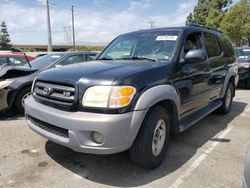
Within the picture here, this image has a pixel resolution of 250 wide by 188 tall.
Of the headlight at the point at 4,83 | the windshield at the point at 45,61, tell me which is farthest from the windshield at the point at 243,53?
the headlight at the point at 4,83

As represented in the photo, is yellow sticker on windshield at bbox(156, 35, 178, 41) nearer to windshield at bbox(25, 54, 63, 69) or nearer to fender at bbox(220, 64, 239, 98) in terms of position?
fender at bbox(220, 64, 239, 98)

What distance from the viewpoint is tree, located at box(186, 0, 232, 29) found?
111 ft

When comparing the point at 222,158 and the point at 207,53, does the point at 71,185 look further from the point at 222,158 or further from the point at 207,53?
the point at 207,53

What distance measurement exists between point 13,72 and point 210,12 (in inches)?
1345

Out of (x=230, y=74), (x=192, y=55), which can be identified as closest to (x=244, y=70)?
(x=230, y=74)

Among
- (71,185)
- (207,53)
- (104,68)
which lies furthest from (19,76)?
(207,53)

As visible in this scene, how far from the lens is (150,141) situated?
3018 millimetres

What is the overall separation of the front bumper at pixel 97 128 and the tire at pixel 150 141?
155 mm

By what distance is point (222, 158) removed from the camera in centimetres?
361

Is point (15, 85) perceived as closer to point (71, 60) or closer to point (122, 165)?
point (71, 60)

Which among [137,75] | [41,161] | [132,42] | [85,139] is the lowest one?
[41,161]

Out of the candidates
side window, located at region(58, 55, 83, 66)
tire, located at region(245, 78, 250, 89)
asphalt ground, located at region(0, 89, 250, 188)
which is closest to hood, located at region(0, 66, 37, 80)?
side window, located at region(58, 55, 83, 66)

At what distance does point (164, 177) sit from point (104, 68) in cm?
152

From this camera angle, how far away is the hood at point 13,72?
5.42 metres
